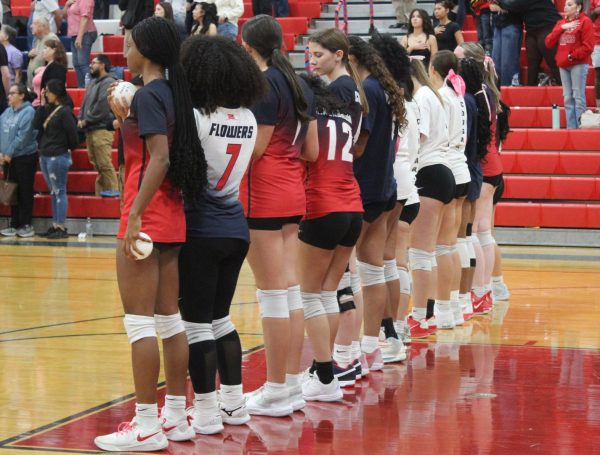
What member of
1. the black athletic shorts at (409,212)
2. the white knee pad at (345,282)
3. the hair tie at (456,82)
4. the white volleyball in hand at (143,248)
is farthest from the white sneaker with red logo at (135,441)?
the hair tie at (456,82)

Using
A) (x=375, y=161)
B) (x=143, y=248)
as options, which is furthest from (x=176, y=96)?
(x=375, y=161)

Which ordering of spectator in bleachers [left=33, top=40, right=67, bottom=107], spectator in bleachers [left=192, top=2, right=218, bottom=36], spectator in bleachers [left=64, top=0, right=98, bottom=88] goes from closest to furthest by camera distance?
spectator in bleachers [left=192, top=2, right=218, bottom=36] → spectator in bleachers [left=33, top=40, right=67, bottom=107] → spectator in bleachers [left=64, top=0, right=98, bottom=88]

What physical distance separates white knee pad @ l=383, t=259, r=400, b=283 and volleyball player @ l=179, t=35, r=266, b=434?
1.94 m

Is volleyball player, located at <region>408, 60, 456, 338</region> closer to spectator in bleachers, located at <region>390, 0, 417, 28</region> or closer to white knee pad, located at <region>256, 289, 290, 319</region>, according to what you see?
white knee pad, located at <region>256, 289, 290, 319</region>

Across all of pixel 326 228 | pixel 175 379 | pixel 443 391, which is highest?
pixel 326 228

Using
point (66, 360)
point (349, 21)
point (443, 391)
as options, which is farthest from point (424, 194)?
point (349, 21)

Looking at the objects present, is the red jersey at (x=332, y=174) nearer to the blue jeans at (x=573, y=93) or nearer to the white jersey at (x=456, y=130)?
the white jersey at (x=456, y=130)

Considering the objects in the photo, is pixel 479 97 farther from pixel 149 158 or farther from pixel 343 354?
pixel 149 158

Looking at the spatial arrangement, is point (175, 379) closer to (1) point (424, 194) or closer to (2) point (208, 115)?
(2) point (208, 115)

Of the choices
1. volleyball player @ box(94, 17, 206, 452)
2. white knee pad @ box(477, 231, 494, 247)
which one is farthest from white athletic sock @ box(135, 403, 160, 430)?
white knee pad @ box(477, 231, 494, 247)

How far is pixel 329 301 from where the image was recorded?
5621 mm

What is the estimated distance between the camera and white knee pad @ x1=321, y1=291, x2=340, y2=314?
561 cm

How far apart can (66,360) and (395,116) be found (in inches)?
91.2

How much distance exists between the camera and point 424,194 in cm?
734
